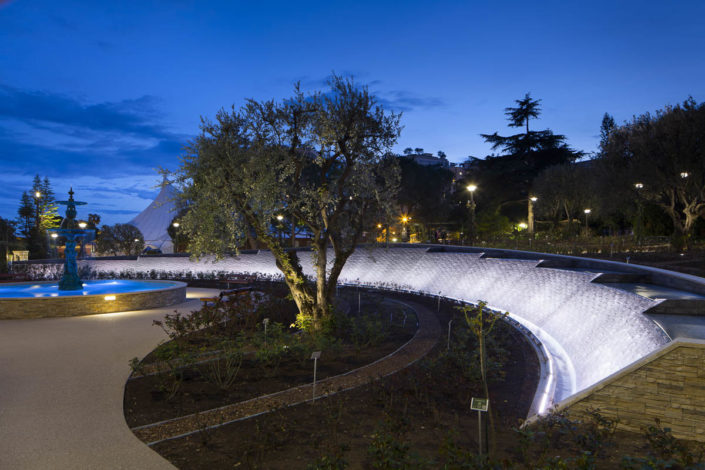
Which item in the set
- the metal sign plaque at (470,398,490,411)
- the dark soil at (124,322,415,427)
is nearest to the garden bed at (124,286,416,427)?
the dark soil at (124,322,415,427)

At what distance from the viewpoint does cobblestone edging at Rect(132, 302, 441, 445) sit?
6680mm

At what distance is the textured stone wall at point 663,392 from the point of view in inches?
236

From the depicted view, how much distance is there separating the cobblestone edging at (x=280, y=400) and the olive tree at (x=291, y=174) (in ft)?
11.1

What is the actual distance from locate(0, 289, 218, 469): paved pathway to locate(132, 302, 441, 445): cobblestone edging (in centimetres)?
47

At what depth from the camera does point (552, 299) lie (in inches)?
554

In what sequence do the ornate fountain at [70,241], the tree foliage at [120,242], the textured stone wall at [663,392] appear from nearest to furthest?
the textured stone wall at [663,392], the ornate fountain at [70,241], the tree foliage at [120,242]

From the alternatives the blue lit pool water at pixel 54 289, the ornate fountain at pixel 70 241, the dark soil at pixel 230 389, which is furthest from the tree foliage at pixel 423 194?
the dark soil at pixel 230 389

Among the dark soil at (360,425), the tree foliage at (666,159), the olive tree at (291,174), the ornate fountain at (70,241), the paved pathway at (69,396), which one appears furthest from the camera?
the tree foliage at (666,159)

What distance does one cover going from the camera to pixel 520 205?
2116 inches

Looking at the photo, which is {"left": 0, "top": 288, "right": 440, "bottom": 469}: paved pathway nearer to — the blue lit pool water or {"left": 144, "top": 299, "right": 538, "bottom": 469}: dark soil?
{"left": 144, "top": 299, "right": 538, "bottom": 469}: dark soil

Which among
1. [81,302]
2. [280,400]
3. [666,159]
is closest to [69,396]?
[280,400]

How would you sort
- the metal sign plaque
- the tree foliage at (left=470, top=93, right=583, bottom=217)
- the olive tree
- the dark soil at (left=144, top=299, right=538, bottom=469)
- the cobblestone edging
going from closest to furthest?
1. the metal sign plaque
2. the dark soil at (left=144, top=299, right=538, bottom=469)
3. the cobblestone edging
4. the olive tree
5. the tree foliage at (left=470, top=93, right=583, bottom=217)

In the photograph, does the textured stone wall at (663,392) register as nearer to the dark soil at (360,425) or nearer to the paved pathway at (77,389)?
the dark soil at (360,425)

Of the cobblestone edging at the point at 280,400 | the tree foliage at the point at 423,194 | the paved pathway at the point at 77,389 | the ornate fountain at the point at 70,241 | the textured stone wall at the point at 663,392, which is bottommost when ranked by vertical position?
the cobblestone edging at the point at 280,400
